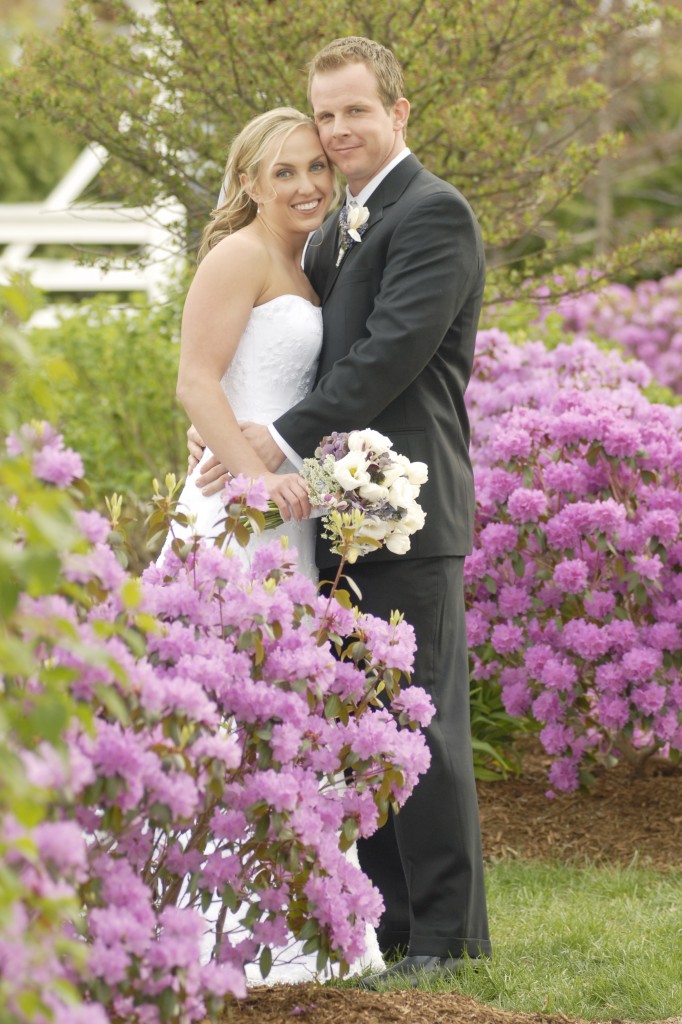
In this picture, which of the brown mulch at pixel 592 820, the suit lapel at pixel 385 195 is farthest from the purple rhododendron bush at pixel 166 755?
the brown mulch at pixel 592 820

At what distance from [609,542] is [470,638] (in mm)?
646

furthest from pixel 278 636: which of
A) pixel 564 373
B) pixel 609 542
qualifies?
pixel 564 373

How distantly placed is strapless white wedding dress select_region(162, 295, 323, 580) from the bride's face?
208 mm

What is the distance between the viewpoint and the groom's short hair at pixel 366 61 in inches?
139

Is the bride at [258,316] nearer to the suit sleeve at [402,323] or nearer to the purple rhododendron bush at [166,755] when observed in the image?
the suit sleeve at [402,323]

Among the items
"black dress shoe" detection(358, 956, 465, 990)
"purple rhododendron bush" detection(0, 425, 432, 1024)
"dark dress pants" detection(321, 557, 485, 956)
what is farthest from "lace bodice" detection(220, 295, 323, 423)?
"black dress shoe" detection(358, 956, 465, 990)

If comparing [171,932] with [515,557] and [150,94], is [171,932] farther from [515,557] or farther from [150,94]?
[150,94]

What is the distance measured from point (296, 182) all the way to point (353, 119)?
0.71 feet

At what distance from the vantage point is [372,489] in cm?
300

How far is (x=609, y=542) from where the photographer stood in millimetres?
4758

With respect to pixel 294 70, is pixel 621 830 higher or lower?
lower

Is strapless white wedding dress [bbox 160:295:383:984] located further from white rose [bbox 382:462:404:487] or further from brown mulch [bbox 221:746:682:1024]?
brown mulch [bbox 221:746:682:1024]

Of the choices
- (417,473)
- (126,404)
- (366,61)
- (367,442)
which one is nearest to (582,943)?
(417,473)

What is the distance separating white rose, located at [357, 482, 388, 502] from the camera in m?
3.00
